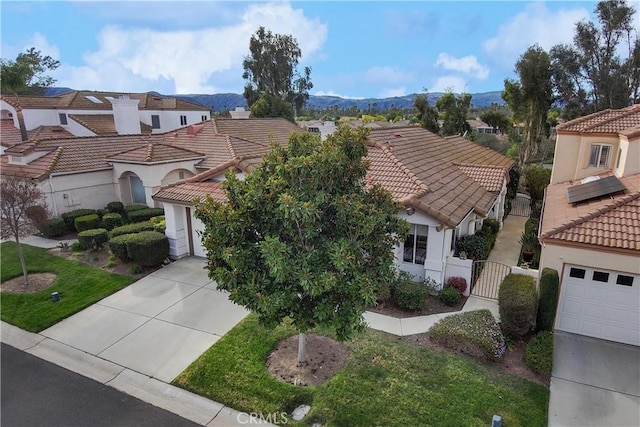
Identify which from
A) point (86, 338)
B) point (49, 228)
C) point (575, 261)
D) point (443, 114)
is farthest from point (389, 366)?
point (443, 114)

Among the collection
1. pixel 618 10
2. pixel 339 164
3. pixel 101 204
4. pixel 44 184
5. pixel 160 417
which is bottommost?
pixel 160 417

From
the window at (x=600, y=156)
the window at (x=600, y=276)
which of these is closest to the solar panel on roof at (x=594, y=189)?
the window at (x=600, y=276)

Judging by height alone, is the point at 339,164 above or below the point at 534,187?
above

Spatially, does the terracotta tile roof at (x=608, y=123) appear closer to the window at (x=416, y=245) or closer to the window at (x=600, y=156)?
the window at (x=600, y=156)

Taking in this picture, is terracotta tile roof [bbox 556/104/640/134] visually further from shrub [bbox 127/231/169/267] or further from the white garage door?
shrub [bbox 127/231/169/267]

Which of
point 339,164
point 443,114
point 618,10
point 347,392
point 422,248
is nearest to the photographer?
point 339,164

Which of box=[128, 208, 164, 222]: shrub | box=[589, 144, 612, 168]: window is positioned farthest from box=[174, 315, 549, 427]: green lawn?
box=[589, 144, 612, 168]: window

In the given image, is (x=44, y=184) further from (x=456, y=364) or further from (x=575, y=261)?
(x=575, y=261)

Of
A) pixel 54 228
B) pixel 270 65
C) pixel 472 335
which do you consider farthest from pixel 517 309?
pixel 270 65
